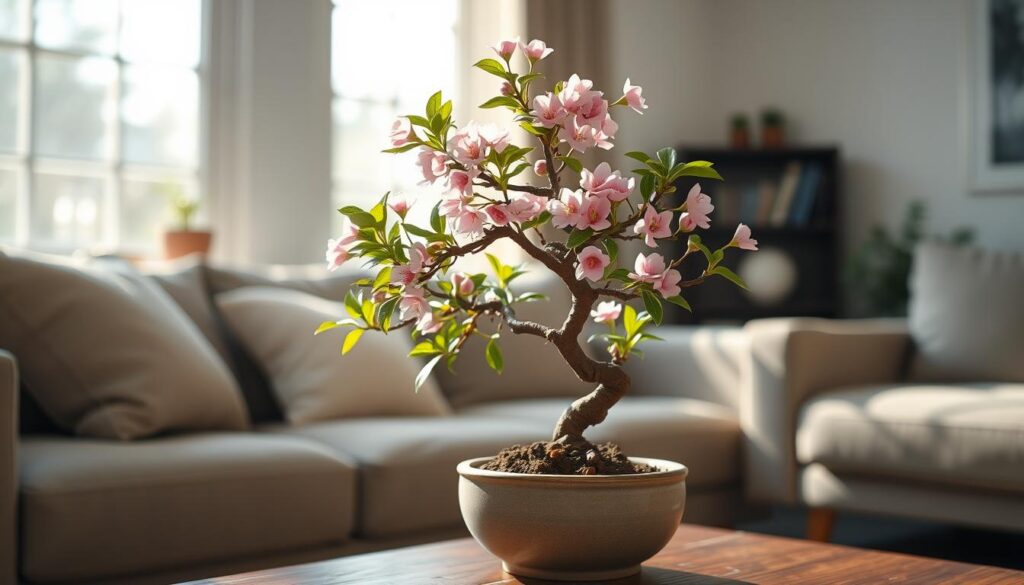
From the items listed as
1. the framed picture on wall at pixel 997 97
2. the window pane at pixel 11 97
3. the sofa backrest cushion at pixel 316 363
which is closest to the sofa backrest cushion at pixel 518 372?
the sofa backrest cushion at pixel 316 363

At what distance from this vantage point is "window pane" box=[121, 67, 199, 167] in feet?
11.6

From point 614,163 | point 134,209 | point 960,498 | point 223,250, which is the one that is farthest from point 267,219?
point 960,498

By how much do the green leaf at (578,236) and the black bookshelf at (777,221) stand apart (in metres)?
3.55

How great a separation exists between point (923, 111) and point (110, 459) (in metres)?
3.86

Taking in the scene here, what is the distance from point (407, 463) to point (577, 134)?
125 cm

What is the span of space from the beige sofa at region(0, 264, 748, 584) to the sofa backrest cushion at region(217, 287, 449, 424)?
0.20 ft

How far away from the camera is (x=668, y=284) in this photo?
118 centimetres

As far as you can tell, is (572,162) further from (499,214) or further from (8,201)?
(8,201)

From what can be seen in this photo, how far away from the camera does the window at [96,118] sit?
129 inches

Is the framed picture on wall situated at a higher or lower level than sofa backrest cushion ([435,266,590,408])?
higher

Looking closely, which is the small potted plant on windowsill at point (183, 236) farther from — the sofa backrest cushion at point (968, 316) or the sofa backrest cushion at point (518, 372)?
A: the sofa backrest cushion at point (968, 316)

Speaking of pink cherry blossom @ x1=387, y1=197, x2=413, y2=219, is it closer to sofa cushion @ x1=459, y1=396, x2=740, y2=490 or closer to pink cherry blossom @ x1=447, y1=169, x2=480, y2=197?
pink cherry blossom @ x1=447, y1=169, x2=480, y2=197

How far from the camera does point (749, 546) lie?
1.53 metres

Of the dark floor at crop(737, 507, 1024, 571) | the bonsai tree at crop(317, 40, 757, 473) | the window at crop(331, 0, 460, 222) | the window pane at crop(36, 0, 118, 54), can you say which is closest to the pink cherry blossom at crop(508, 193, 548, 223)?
the bonsai tree at crop(317, 40, 757, 473)
